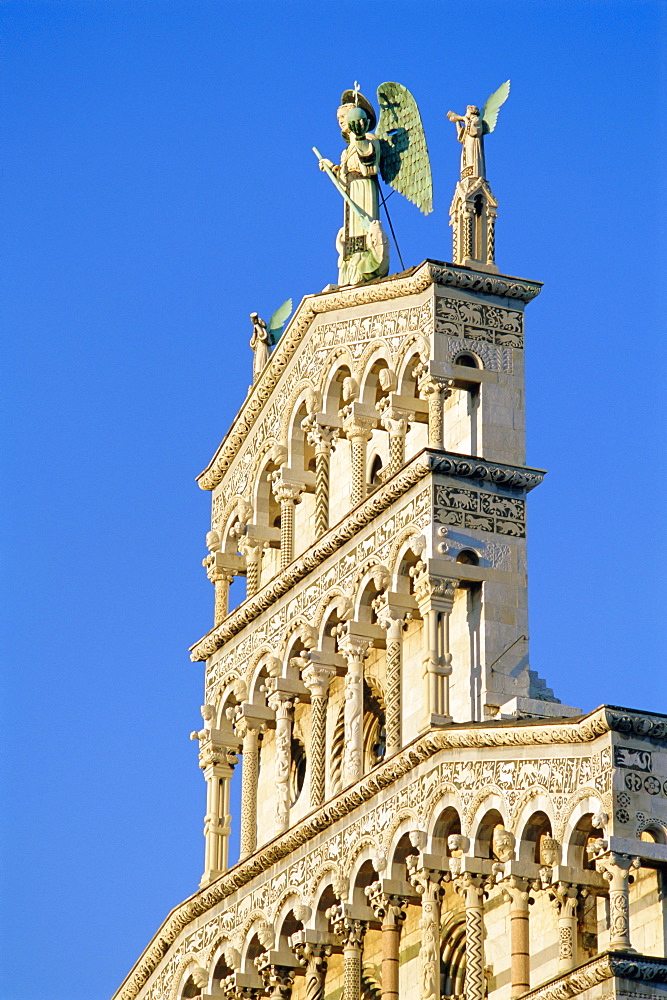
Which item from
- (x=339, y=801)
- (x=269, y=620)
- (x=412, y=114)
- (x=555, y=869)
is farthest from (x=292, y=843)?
(x=412, y=114)

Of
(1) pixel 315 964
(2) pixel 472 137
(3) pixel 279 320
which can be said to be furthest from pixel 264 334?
(1) pixel 315 964

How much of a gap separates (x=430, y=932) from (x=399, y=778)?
6.62ft

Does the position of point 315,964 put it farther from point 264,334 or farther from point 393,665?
point 264,334

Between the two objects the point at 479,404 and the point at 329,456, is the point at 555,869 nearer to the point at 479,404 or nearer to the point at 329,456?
the point at 479,404

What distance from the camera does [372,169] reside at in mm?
40000

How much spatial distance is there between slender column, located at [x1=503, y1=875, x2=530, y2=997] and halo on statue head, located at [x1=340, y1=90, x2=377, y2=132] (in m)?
13.1

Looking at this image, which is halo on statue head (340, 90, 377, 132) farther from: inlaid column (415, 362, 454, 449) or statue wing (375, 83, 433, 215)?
inlaid column (415, 362, 454, 449)

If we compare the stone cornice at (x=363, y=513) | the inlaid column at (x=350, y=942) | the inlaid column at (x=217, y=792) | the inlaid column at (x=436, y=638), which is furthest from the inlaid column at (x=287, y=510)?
the inlaid column at (x=350, y=942)

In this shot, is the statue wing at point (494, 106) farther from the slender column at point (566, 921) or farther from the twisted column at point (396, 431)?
the slender column at point (566, 921)

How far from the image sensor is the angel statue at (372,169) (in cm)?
3969

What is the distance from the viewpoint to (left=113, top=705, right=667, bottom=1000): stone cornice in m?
30.2

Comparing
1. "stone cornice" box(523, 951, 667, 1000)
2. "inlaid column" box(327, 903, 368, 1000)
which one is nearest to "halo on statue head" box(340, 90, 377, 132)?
"inlaid column" box(327, 903, 368, 1000)

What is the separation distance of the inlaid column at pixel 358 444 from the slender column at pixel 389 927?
5.94 m

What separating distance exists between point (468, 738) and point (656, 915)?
3.34 metres
